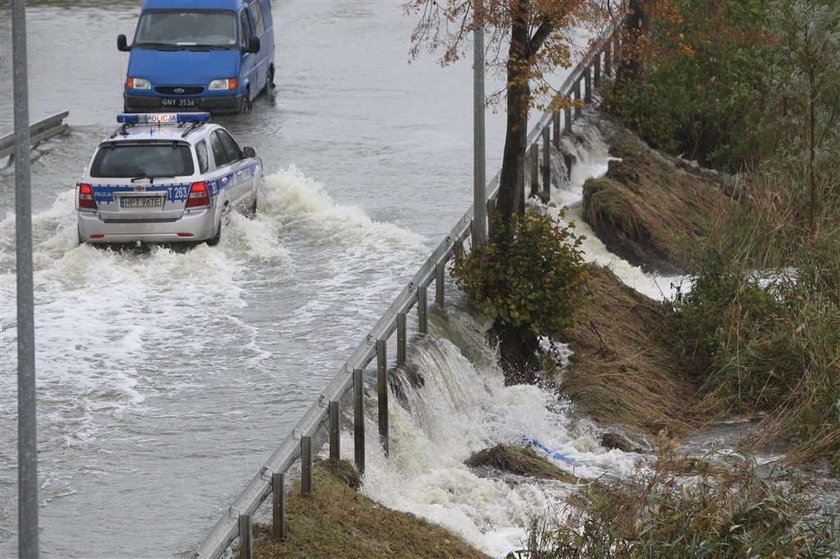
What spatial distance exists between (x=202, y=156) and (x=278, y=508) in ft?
30.0

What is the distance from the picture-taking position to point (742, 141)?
91.8ft

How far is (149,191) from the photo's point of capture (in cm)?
1873

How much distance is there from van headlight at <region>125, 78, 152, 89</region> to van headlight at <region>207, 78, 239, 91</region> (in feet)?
3.30

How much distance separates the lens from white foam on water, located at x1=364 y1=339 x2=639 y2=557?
12961 millimetres

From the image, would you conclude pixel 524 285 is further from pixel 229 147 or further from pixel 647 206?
pixel 647 206

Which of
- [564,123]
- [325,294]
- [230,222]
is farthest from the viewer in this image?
[564,123]

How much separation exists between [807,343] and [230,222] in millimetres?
7392

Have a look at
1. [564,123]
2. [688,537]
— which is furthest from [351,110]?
[688,537]

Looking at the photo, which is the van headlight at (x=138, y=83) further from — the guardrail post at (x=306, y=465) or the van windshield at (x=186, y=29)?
the guardrail post at (x=306, y=465)

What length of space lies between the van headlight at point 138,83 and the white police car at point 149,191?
7493 millimetres

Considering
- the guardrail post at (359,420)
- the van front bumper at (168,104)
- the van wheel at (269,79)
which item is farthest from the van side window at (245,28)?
the guardrail post at (359,420)

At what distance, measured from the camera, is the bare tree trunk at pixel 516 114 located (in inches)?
654

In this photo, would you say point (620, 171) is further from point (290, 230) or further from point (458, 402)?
point (458, 402)

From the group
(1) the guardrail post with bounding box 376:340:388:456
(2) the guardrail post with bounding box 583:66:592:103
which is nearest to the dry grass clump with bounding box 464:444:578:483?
(1) the guardrail post with bounding box 376:340:388:456
